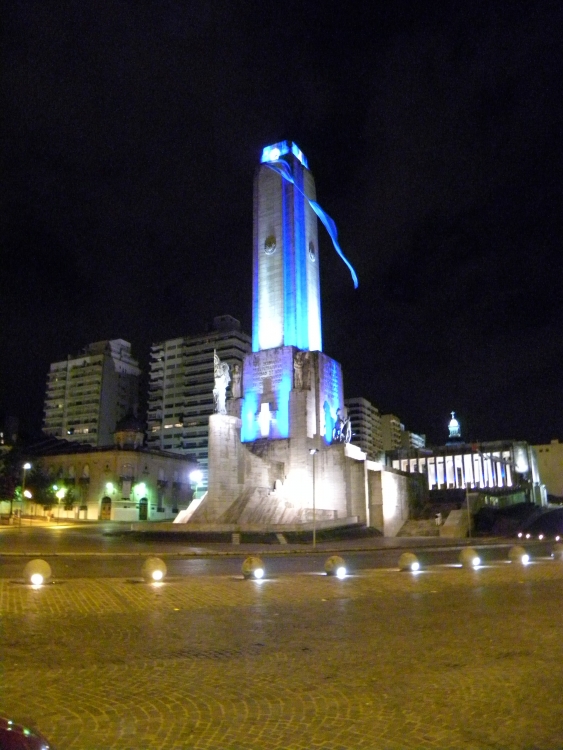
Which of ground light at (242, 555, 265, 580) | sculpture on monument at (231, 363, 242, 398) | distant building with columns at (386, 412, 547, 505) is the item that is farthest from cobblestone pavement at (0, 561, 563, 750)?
distant building with columns at (386, 412, 547, 505)

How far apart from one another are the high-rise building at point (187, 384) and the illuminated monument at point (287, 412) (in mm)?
54978

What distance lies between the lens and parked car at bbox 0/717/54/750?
8.57 ft

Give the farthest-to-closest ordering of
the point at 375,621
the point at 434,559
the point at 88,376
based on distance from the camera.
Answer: the point at 88,376
the point at 434,559
the point at 375,621

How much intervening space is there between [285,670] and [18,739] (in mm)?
4505

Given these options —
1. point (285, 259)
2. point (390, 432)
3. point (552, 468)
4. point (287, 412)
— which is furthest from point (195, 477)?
point (390, 432)

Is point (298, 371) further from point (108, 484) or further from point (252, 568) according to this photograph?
point (252, 568)

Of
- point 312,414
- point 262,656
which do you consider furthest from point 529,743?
point 312,414

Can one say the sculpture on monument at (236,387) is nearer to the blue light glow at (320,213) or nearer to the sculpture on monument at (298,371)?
the sculpture on monument at (298,371)

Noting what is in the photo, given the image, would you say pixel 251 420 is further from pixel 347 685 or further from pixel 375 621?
pixel 347 685

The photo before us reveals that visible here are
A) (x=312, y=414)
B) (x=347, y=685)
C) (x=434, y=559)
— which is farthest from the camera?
(x=312, y=414)

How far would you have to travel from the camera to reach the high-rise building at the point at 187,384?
108812 mm

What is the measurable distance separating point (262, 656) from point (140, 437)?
68568 mm

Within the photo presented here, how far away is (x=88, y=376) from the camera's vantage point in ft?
393

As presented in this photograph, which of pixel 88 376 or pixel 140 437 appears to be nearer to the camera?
pixel 140 437
